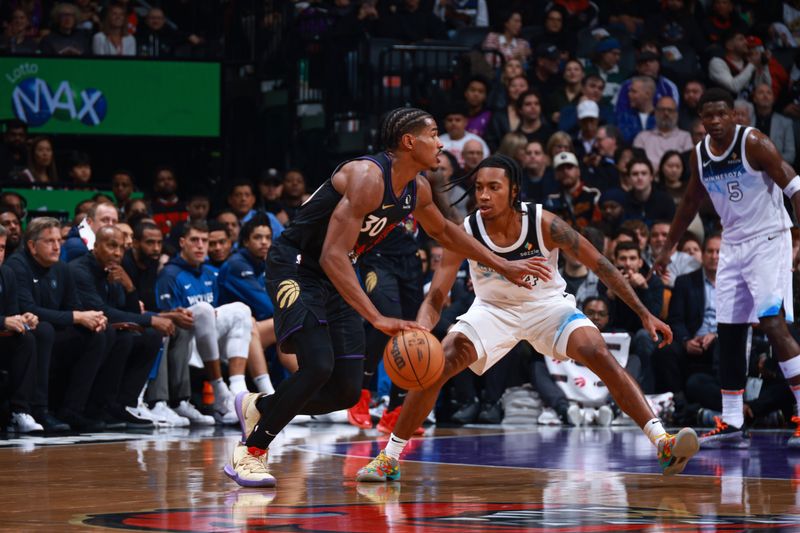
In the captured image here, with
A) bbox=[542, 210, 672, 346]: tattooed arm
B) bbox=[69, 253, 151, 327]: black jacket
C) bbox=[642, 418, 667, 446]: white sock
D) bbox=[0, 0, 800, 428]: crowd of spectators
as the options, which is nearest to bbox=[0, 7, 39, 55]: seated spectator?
bbox=[0, 0, 800, 428]: crowd of spectators

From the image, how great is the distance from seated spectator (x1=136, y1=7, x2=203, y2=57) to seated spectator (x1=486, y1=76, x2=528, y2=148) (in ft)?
13.4

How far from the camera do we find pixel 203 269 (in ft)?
36.7

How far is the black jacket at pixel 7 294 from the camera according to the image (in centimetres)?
948

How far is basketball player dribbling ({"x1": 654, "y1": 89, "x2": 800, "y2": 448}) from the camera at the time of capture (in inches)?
327

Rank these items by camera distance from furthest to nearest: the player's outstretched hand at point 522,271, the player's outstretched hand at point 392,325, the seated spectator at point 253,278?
the seated spectator at point 253,278 → the player's outstretched hand at point 522,271 → the player's outstretched hand at point 392,325

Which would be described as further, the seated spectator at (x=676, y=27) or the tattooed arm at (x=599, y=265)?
the seated spectator at (x=676, y=27)

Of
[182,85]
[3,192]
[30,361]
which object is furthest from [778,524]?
[182,85]

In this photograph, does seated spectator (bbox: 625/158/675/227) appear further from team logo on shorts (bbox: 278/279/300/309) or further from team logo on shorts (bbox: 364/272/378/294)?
team logo on shorts (bbox: 278/279/300/309)

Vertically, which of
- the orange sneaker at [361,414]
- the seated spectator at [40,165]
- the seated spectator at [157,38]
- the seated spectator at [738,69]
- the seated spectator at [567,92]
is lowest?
the orange sneaker at [361,414]

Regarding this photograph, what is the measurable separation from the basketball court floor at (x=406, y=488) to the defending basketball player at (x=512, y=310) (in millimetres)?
380

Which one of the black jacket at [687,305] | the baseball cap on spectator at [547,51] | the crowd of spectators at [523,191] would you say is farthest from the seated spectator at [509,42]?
the black jacket at [687,305]

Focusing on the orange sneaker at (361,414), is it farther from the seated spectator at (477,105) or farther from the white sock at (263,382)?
the seated spectator at (477,105)

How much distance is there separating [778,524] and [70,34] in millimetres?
11836

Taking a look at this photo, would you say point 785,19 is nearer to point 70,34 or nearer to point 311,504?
point 70,34
